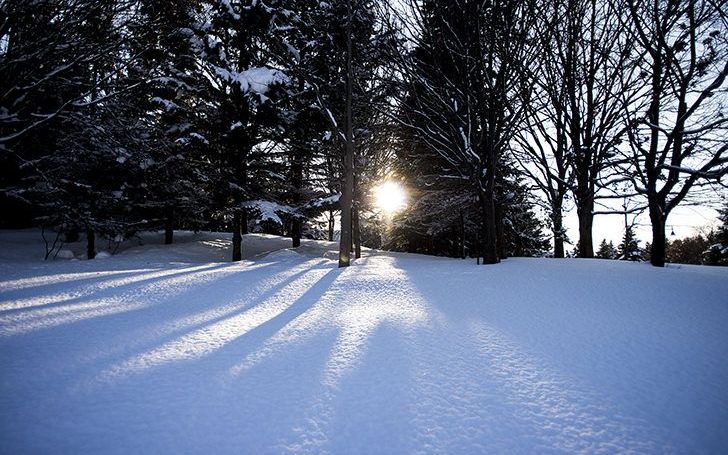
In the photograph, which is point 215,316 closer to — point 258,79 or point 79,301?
point 79,301

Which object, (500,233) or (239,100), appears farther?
(239,100)

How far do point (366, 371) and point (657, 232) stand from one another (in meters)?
9.45

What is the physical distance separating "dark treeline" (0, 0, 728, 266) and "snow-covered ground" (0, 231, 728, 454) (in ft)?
14.6

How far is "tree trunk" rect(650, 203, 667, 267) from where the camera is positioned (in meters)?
7.61

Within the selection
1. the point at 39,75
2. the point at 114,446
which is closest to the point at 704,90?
the point at 114,446

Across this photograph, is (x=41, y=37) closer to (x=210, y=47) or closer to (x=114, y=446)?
(x=210, y=47)

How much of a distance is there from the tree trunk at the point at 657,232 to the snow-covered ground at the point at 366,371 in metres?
2.98

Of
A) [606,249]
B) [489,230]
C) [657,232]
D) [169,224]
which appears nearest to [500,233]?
[489,230]

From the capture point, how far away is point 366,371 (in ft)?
8.46

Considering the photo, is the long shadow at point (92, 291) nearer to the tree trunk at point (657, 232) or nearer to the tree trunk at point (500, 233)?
the tree trunk at point (500, 233)

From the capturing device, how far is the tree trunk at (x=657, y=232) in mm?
7613

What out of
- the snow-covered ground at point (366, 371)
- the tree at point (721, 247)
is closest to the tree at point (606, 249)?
the tree at point (721, 247)

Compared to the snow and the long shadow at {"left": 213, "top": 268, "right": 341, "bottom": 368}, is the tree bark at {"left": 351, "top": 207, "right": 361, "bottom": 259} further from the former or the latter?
the long shadow at {"left": 213, "top": 268, "right": 341, "bottom": 368}

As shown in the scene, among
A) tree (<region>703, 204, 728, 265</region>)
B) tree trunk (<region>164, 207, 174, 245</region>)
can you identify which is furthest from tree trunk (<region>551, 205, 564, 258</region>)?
tree (<region>703, 204, 728, 265</region>)
